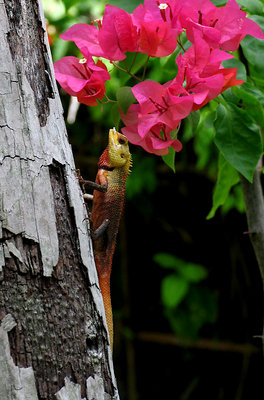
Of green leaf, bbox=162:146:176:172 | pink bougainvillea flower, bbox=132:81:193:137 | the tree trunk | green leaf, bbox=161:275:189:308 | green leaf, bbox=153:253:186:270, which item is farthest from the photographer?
green leaf, bbox=153:253:186:270

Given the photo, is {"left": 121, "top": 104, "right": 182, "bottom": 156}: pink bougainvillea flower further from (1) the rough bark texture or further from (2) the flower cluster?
(1) the rough bark texture

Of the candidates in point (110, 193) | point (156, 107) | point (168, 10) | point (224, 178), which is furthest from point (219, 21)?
point (110, 193)

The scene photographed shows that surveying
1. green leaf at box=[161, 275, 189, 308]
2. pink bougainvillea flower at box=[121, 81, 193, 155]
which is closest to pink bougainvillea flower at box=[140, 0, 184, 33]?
pink bougainvillea flower at box=[121, 81, 193, 155]

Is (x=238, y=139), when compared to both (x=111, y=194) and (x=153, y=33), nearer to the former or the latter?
(x=153, y=33)

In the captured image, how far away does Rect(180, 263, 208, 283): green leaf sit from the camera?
296 cm

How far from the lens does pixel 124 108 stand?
976mm

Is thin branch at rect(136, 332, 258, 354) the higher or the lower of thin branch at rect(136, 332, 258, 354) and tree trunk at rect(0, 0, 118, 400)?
the lower

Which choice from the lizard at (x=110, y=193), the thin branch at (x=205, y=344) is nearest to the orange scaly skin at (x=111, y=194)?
the lizard at (x=110, y=193)

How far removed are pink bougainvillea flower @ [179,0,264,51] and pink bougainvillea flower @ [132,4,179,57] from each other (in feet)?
0.12

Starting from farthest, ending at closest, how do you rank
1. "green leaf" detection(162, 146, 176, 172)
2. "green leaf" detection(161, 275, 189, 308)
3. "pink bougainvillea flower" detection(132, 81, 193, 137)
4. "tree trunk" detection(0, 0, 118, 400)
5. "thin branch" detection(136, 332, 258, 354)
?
"thin branch" detection(136, 332, 258, 354), "green leaf" detection(161, 275, 189, 308), "green leaf" detection(162, 146, 176, 172), "pink bougainvillea flower" detection(132, 81, 193, 137), "tree trunk" detection(0, 0, 118, 400)

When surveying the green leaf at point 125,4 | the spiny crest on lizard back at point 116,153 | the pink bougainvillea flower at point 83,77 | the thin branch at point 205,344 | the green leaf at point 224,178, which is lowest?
the thin branch at point 205,344

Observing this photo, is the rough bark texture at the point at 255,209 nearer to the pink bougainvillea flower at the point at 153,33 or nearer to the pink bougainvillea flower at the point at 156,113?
the pink bougainvillea flower at the point at 156,113

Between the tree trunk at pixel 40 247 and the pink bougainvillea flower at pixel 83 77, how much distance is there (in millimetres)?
76

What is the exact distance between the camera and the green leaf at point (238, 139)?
1.01 meters
